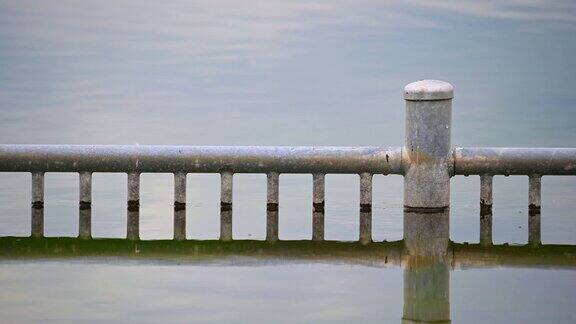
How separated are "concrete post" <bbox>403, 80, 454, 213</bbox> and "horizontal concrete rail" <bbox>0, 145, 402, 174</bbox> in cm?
17

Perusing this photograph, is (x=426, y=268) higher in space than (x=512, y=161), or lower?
lower

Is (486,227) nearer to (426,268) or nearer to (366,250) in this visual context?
(366,250)

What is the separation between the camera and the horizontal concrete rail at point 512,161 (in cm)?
1494

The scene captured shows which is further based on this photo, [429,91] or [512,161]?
[512,161]

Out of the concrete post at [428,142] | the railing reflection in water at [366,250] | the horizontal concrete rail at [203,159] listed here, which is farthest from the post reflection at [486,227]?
the horizontal concrete rail at [203,159]

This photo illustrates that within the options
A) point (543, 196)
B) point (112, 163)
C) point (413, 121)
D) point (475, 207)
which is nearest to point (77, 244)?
point (112, 163)

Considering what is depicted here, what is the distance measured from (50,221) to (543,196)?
5.89m

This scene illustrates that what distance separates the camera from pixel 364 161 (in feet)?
49.0

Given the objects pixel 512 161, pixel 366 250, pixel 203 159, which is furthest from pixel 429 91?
pixel 203 159

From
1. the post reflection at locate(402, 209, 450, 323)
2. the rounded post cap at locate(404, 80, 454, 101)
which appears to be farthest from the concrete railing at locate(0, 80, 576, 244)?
the post reflection at locate(402, 209, 450, 323)

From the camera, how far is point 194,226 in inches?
592

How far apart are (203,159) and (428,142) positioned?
2.21 metres

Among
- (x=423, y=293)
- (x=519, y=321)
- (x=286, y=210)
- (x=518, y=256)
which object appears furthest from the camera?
(x=286, y=210)

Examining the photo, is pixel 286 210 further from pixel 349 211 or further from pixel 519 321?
pixel 519 321
